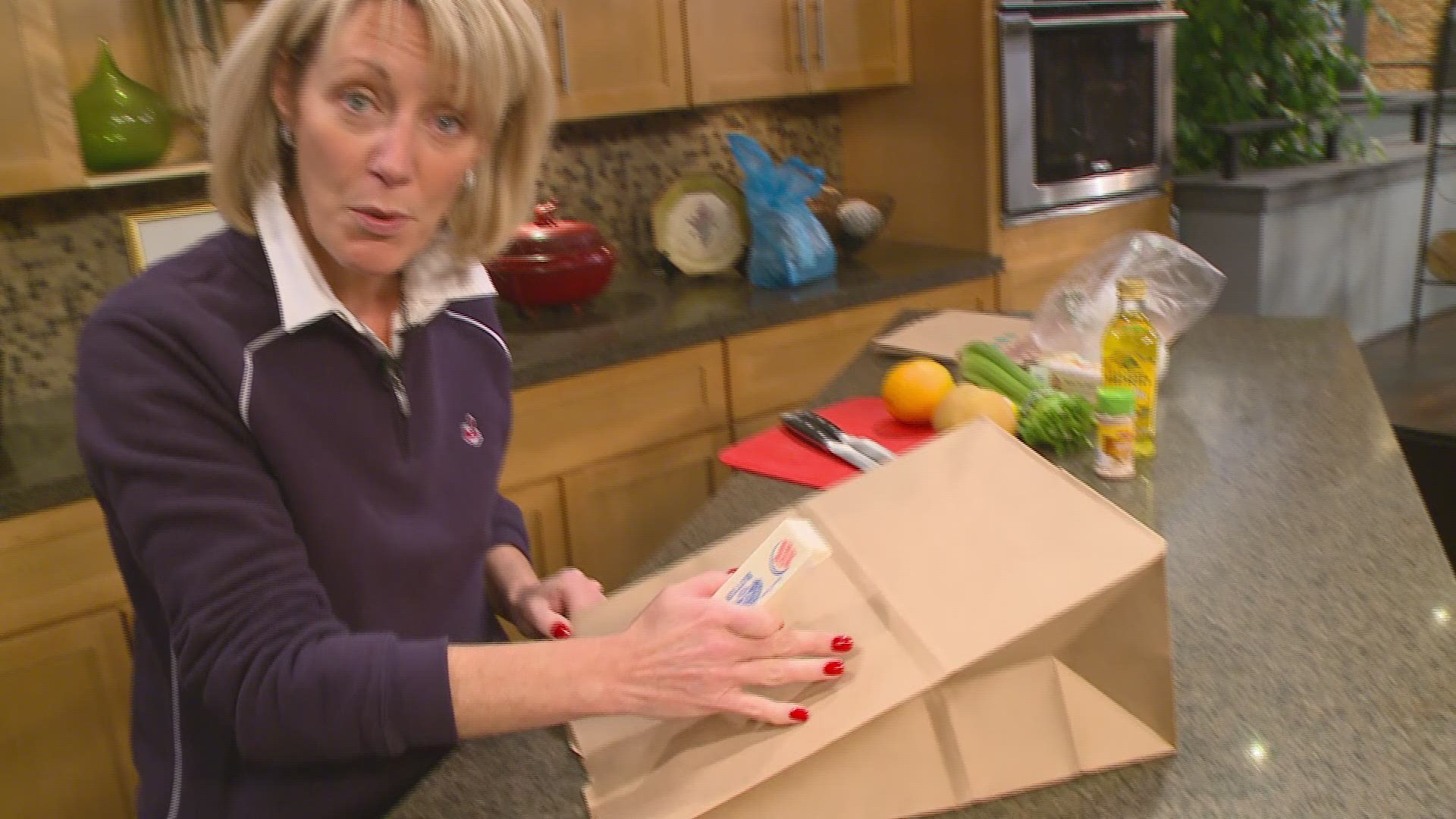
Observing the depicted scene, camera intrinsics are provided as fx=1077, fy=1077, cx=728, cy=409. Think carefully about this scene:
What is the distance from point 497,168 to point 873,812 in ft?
2.38

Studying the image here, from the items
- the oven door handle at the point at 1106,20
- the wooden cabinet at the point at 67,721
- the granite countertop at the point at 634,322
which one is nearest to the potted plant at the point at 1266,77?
the oven door handle at the point at 1106,20

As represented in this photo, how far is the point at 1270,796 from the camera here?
71 cm

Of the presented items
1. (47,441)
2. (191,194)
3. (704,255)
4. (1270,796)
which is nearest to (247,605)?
(1270,796)

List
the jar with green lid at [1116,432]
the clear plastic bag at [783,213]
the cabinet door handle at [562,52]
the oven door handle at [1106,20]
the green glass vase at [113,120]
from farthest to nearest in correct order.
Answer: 1. the oven door handle at [1106,20]
2. the clear plastic bag at [783,213]
3. the cabinet door handle at [562,52]
4. the green glass vase at [113,120]
5. the jar with green lid at [1116,432]

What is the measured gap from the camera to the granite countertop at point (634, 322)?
1.73m

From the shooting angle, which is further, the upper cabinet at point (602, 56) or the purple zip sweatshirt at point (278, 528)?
the upper cabinet at point (602, 56)

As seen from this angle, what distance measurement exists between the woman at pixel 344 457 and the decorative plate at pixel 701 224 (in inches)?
61.6

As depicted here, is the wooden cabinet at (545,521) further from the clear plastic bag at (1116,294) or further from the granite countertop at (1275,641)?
the clear plastic bag at (1116,294)

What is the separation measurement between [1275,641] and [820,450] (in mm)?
615

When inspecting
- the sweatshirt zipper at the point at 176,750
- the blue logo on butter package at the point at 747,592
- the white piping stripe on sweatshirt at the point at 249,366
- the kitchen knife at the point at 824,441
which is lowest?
the sweatshirt zipper at the point at 176,750

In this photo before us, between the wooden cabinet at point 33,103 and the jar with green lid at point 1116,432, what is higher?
the wooden cabinet at point 33,103

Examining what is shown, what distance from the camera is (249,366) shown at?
0.84 meters

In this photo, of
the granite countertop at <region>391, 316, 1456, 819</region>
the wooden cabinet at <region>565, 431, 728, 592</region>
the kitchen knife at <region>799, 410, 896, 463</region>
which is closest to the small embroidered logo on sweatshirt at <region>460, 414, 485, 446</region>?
the granite countertop at <region>391, 316, 1456, 819</region>

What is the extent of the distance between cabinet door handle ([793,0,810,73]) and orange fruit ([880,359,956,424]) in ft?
4.90
